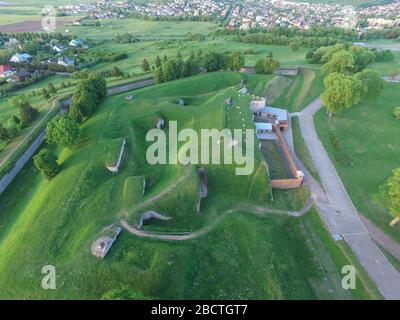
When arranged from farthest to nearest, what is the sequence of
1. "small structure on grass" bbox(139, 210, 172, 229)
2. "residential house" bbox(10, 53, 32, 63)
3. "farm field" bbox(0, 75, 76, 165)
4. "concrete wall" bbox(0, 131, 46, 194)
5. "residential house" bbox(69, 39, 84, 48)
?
"residential house" bbox(69, 39, 84, 48) < "residential house" bbox(10, 53, 32, 63) < "farm field" bbox(0, 75, 76, 165) < "concrete wall" bbox(0, 131, 46, 194) < "small structure on grass" bbox(139, 210, 172, 229)

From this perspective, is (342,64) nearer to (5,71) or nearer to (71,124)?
(71,124)


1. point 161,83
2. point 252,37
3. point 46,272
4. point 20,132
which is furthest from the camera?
point 252,37

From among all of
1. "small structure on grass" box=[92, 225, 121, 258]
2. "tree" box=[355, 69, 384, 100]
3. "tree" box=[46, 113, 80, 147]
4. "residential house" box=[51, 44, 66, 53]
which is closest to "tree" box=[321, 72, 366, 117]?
"tree" box=[355, 69, 384, 100]

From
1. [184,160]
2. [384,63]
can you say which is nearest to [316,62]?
[384,63]

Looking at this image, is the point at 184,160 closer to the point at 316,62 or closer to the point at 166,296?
the point at 166,296

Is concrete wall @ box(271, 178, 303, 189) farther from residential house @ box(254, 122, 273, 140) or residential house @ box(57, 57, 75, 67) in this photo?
residential house @ box(57, 57, 75, 67)
